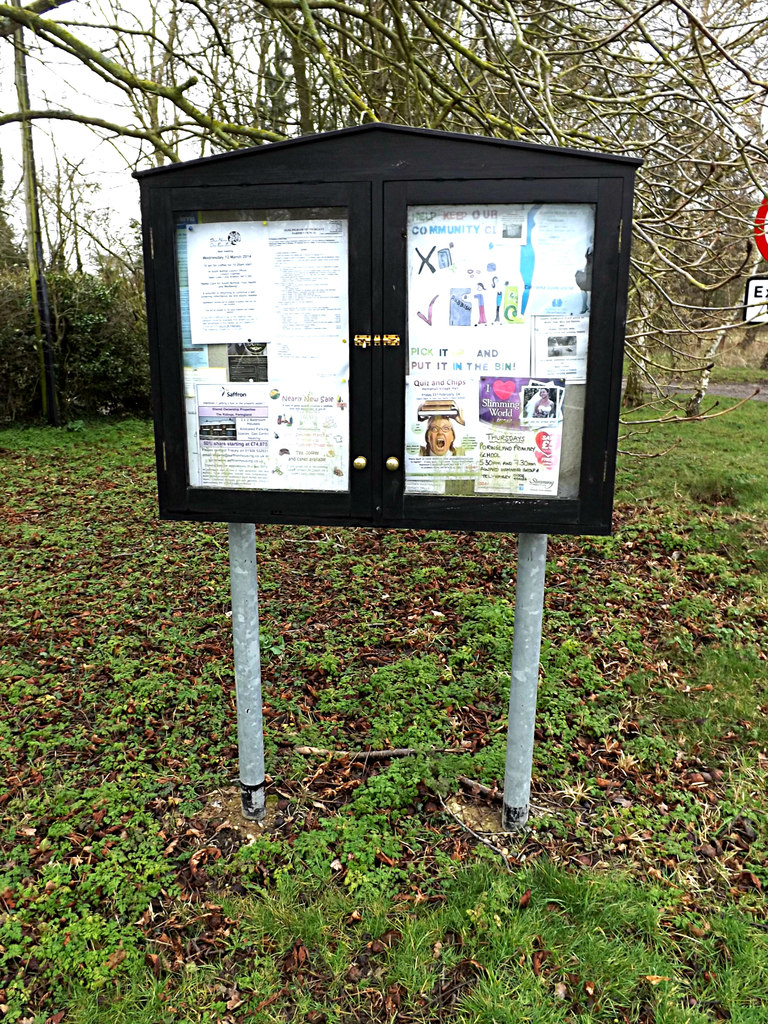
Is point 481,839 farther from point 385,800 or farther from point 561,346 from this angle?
point 561,346

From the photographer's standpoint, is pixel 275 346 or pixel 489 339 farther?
pixel 275 346

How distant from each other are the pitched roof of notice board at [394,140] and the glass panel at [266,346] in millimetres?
152

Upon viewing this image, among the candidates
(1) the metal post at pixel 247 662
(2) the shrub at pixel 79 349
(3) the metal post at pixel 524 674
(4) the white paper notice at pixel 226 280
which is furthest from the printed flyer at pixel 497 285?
(2) the shrub at pixel 79 349

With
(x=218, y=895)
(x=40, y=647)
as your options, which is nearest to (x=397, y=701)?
(x=218, y=895)

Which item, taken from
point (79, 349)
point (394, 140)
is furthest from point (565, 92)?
point (79, 349)

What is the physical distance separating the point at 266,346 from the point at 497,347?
0.72 m

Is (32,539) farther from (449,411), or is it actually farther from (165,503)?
(449,411)

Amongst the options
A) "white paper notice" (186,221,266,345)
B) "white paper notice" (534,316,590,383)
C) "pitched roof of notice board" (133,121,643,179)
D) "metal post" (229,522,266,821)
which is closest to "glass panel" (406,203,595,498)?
"white paper notice" (534,316,590,383)

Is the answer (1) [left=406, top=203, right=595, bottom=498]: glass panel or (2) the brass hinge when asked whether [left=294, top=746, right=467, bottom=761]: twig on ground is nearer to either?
(1) [left=406, top=203, right=595, bottom=498]: glass panel

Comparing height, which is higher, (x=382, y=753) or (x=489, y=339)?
(x=489, y=339)

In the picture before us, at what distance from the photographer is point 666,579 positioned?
5332 mm

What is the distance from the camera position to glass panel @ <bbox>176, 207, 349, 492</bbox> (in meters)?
2.22

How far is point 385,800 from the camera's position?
296 centimetres

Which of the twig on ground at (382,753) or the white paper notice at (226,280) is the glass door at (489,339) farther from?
the twig on ground at (382,753)
